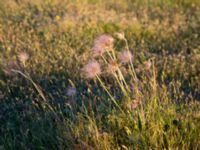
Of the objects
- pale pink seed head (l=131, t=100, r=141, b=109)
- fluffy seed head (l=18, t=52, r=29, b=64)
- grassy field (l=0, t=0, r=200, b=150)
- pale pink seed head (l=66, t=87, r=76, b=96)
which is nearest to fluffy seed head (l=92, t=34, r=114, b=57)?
grassy field (l=0, t=0, r=200, b=150)

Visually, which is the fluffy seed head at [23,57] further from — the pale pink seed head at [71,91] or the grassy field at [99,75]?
the pale pink seed head at [71,91]

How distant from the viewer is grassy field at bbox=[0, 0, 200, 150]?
140 inches

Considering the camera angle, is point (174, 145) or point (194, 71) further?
point (194, 71)

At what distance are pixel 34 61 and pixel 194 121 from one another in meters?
2.63

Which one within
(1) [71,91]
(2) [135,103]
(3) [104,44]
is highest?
(3) [104,44]

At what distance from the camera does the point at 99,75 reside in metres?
4.97

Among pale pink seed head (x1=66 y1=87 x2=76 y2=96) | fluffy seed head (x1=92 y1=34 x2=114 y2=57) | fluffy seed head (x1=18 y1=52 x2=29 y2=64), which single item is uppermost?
fluffy seed head (x1=92 y1=34 x2=114 y2=57)

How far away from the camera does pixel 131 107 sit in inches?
144

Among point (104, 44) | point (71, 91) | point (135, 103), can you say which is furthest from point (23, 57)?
point (135, 103)

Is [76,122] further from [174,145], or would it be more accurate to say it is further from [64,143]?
[174,145]

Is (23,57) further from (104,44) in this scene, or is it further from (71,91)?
(104,44)

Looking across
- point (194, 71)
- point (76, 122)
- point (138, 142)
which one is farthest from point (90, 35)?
point (138, 142)

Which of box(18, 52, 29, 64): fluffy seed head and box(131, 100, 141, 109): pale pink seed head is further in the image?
box(18, 52, 29, 64): fluffy seed head

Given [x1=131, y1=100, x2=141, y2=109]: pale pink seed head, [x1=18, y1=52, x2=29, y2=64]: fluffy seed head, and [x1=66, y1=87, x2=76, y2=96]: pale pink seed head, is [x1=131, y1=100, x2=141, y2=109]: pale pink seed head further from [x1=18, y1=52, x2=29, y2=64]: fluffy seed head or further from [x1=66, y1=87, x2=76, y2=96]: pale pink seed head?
[x1=18, y1=52, x2=29, y2=64]: fluffy seed head
